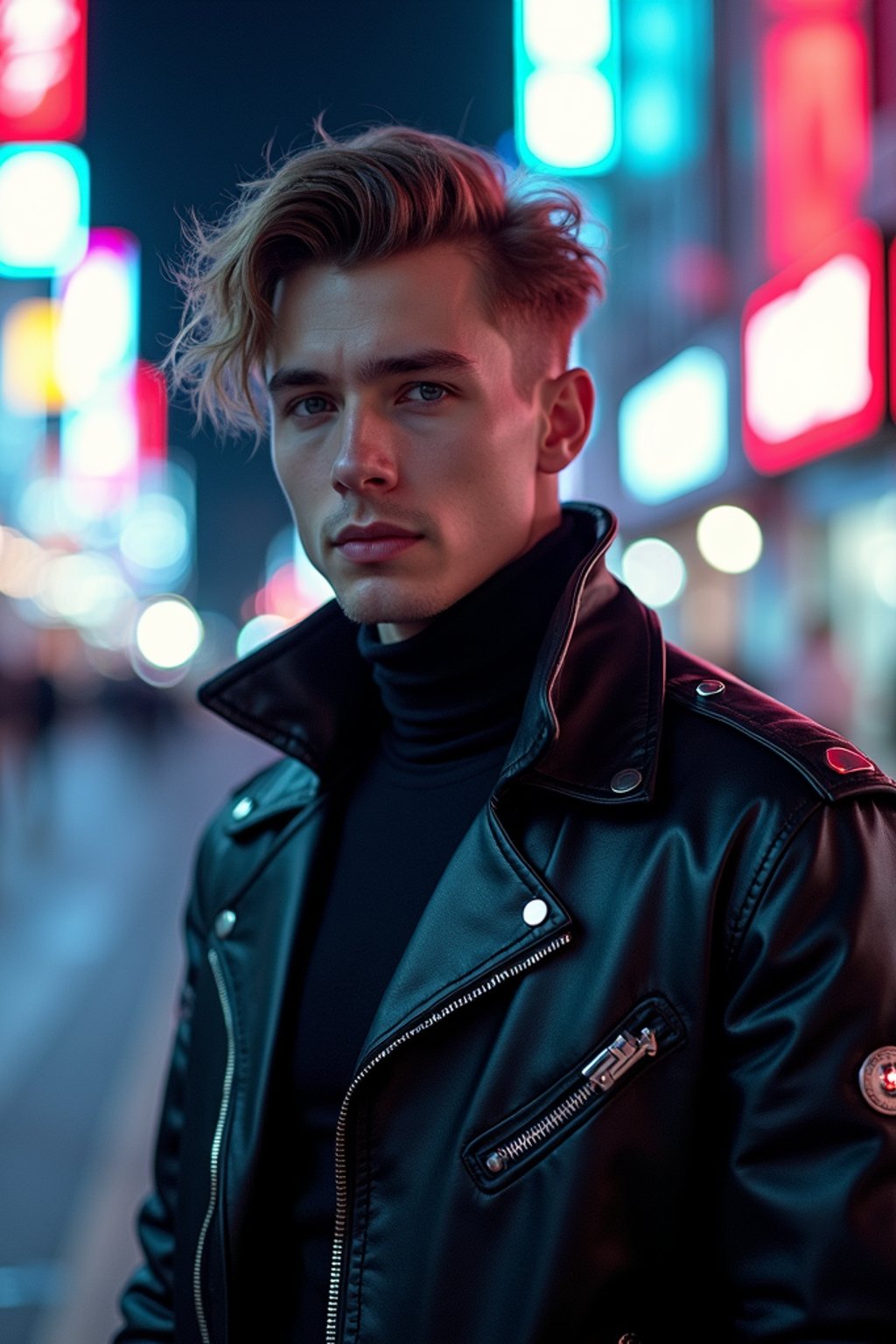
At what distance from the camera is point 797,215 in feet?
47.0

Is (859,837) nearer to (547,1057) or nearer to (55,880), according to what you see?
(547,1057)

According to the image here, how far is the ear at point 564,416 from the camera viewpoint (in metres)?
1.97

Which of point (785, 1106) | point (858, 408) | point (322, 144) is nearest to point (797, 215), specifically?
point (858, 408)

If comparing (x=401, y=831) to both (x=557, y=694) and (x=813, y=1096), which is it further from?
(x=813, y=1096)

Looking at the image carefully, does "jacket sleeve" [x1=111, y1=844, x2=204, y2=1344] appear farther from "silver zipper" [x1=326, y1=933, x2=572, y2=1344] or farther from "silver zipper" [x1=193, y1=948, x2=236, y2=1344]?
"silver zipper" [x1=326, y1=933, x2=572, y2=1344]

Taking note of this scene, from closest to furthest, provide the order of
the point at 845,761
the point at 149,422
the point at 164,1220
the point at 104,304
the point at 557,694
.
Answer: the point at 845,761
the point at 557,694
the point at 164,1220
the point at 104,304
the point at 149,422

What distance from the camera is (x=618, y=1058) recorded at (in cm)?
145

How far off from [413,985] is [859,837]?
55 cm

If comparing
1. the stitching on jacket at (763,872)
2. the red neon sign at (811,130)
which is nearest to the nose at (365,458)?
the stitching on jacket at (763,872)

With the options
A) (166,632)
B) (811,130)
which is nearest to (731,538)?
(811,130)

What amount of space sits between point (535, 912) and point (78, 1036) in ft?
17.8

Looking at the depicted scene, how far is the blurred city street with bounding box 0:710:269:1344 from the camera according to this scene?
4.07 metres

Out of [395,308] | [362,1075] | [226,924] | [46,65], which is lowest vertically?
[362,1075]

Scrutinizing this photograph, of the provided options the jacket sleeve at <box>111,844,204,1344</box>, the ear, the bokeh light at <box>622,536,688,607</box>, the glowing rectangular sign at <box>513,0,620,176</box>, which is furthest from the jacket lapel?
the bokeh light at <box>622,536,688,607</box>
